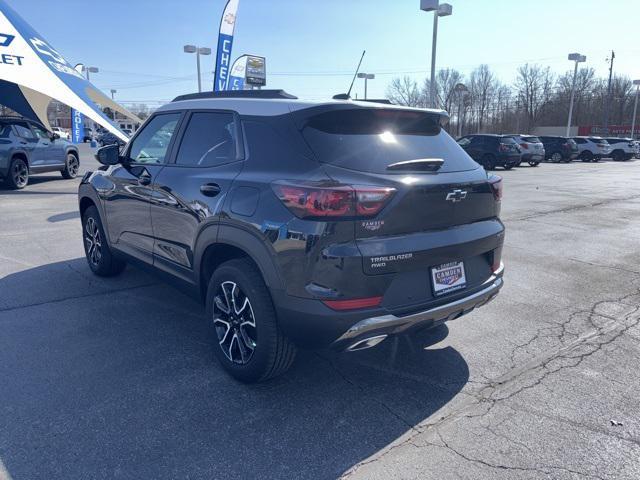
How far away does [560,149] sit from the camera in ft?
107

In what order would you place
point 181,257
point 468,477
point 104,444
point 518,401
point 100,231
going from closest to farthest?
point 468,477
point 104,444
point 518,401
point 181,257
point 100,231

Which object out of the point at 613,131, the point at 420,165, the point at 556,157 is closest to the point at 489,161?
the point at 556,157

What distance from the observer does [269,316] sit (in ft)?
9.95

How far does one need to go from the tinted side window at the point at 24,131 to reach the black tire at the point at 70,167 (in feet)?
6.78

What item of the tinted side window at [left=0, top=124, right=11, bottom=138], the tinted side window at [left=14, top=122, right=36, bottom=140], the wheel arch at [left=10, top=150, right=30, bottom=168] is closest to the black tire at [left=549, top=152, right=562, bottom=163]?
the tinted side window at [left=14, top=122, right=36, bottom=140]

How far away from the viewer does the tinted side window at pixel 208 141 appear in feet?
11.5

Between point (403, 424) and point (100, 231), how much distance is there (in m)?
3.99

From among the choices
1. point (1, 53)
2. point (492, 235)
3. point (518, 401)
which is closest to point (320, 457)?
point (518, 401)

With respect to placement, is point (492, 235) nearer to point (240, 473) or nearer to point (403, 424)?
point (403, 424)

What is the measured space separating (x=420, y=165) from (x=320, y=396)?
1.62m

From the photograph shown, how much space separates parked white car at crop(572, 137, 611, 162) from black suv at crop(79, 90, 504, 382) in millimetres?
35805

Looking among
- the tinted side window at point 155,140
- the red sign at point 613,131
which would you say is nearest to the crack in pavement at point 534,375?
the tinted side window at point 155,140

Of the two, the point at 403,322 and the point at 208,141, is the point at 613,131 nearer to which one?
the point at 208,141

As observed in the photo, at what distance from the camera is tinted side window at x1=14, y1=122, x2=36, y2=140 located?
43.8ft
